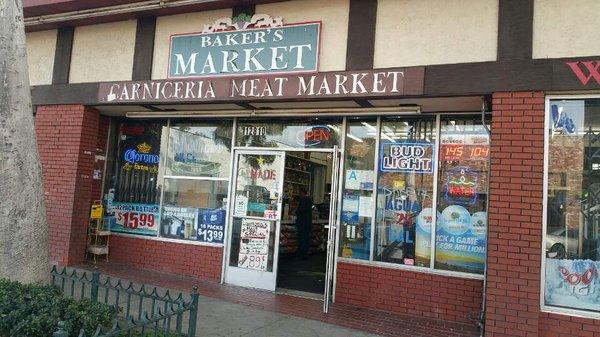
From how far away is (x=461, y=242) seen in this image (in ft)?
22.5

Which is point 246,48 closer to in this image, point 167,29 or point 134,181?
point 167,29

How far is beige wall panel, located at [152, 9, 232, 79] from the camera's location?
7.74 metres

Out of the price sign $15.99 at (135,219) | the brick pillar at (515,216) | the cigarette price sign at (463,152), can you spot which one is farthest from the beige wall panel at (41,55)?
the brick pillar at (515,216)

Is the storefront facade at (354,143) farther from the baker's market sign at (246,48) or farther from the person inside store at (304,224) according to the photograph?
the person inside store at (304,224)

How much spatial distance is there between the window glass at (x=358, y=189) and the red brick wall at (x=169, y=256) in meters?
2.23

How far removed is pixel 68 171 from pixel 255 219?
3.46 m

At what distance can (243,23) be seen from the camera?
7391 millimetres

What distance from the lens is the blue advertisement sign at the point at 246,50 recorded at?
274 inches

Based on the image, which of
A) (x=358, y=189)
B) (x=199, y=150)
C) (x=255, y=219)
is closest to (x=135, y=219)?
(x=199, y=150)

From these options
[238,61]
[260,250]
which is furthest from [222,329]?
[238,61]

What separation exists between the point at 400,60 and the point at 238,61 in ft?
7.98

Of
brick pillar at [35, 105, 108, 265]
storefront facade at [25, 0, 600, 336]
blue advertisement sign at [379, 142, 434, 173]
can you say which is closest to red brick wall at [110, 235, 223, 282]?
storefront facade at [25, 0, 600, 336]

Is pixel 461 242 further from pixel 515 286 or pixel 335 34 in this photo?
pixel 335 34

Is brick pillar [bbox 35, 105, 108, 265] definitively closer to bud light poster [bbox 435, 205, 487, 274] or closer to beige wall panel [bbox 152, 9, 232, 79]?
beige wall panel [bbox 152, 9, 232, 79]
